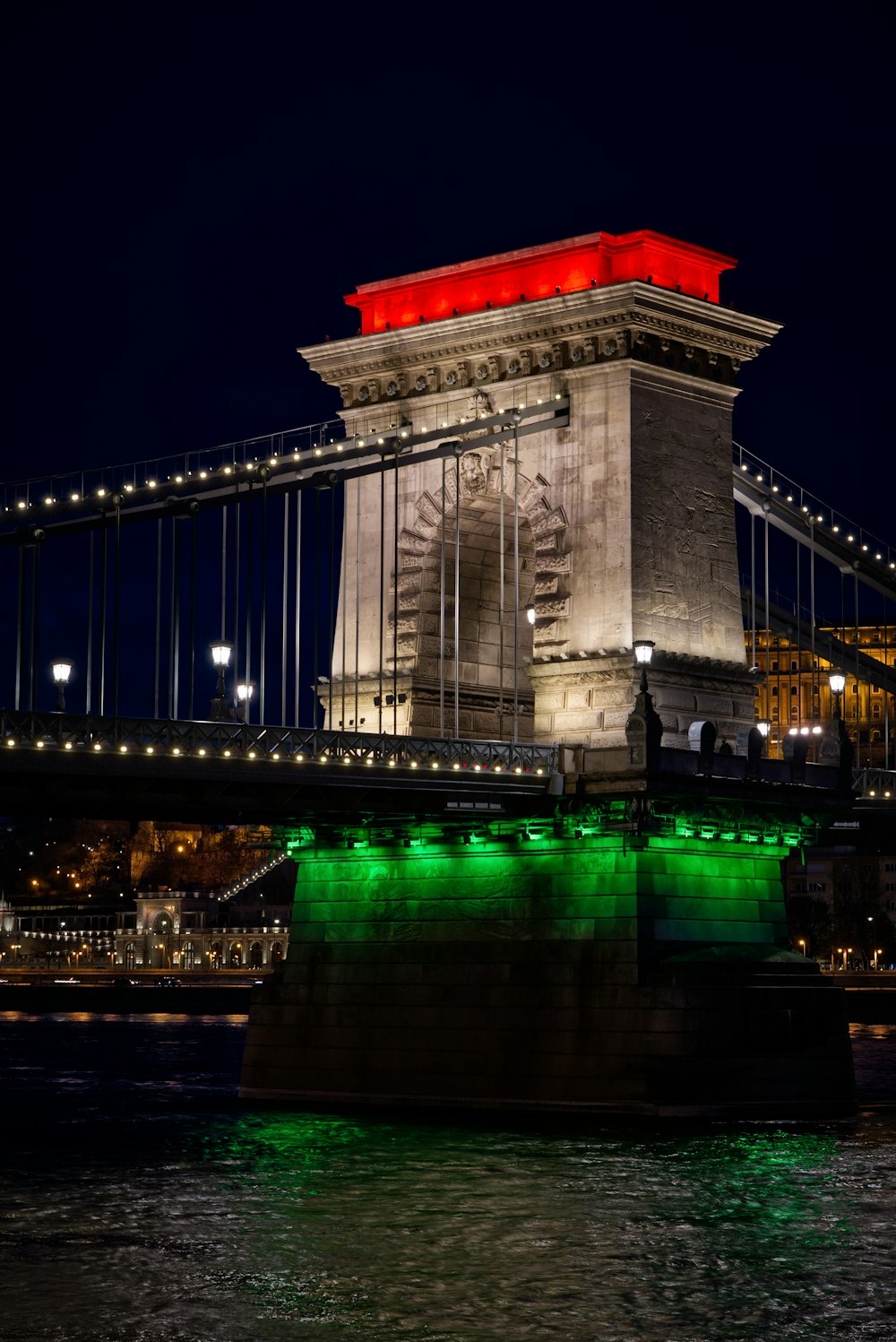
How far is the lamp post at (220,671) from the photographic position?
48.0 metres

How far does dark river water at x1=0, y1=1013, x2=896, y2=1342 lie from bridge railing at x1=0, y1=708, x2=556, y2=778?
7.92 metres

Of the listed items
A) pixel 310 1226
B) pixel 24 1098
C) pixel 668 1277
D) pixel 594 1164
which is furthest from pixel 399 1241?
pixel 24 1098

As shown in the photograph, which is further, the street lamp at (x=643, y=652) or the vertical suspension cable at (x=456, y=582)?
the vertical suspension cable at (x=456, y=582)

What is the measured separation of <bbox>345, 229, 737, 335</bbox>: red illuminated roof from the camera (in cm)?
5800

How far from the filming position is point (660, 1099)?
5069 cm

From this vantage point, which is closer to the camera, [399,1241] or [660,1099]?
[399,1241]

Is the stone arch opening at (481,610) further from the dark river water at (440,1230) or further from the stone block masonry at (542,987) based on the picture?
the dark river water at (440,1230)

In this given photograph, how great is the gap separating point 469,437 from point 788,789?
37.2 feet

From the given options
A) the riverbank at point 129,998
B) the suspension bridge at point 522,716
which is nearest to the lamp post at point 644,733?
the suspension bridge at point 522,716

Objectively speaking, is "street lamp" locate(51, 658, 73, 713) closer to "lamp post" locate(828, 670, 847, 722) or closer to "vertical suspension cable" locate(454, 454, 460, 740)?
"vertical suspension cable" locate(454, 454, 460, 740)

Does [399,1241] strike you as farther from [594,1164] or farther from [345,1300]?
[594,1164]

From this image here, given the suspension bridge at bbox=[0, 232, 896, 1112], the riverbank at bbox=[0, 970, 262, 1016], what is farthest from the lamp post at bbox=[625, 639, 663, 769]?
the riverbank at bbox=[0, 970, 262, 1016]

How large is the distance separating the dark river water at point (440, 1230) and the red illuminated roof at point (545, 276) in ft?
67.4

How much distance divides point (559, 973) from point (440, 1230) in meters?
15.9
